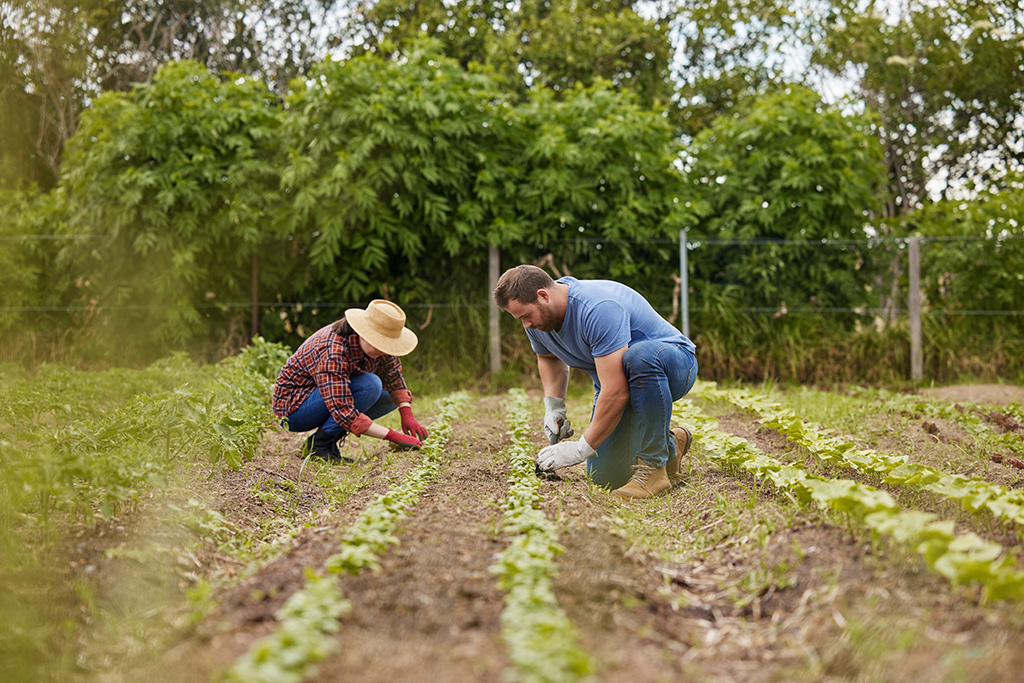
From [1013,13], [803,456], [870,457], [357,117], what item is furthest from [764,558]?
[1013,13]

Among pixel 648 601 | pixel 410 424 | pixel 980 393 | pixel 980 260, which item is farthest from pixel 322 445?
pixel 980 260

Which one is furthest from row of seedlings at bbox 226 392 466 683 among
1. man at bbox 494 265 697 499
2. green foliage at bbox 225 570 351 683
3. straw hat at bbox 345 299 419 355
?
straw hat at bbox 345 299 419 355

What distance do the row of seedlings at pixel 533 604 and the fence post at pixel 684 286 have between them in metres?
5.68

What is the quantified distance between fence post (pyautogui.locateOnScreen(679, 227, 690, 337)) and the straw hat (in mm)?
4634

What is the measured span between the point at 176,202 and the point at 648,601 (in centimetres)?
796

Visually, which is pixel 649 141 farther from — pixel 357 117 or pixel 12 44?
pixel 12 44

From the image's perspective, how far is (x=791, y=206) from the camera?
371 inches

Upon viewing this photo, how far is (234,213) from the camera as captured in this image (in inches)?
347

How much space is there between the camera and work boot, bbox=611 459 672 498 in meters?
4.09

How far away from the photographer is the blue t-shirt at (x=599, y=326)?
3910 millimetres

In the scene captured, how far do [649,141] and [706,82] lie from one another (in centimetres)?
692

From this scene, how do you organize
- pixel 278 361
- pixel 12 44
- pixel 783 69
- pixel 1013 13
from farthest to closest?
pixel 783 69, pixel 1013 13, pixel 278 361, pixel 12 44

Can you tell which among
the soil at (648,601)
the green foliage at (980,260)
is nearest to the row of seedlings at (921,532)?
the soil at (648,601)

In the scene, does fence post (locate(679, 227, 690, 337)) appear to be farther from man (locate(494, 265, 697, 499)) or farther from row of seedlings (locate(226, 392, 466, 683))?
row of seedlings (locate(226, 392, 466, 683))
